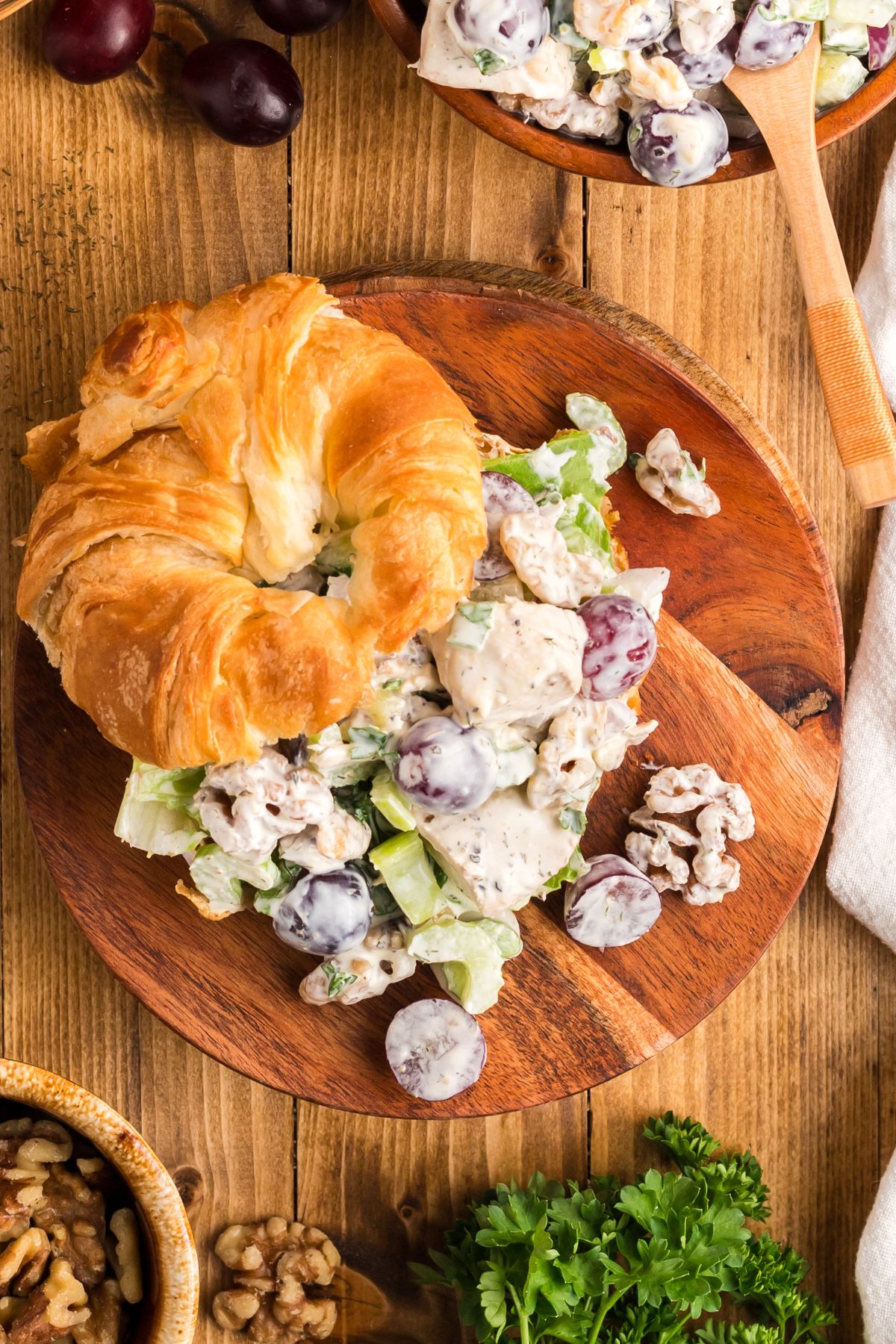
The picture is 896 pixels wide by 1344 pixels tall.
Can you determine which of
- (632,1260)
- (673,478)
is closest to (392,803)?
(673,478)

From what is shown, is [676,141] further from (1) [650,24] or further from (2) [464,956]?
(2) [464,956]

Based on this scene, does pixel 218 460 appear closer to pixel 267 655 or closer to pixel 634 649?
pixel 267 655

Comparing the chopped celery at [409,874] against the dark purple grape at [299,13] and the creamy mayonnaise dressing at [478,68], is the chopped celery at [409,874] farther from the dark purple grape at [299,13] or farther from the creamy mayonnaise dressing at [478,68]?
the dark purple grape at [299,13]

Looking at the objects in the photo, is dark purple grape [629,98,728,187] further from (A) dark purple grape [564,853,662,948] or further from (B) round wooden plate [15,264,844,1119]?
(A) dark purple grape [564,853,662,948]

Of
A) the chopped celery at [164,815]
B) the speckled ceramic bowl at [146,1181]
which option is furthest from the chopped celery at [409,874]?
the speckled ceramic bowl at [146,1181]

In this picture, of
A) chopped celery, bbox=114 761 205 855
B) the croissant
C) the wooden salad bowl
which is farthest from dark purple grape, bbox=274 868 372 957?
the wooden salad bowl

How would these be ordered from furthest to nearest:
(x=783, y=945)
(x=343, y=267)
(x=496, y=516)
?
1. (x=783, y=945)
2. (x=343, y=267)
3. (x=496, y=516)

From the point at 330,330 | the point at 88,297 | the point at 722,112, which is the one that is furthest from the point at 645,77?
the point at 88,297

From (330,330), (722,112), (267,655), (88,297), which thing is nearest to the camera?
(267,655)
